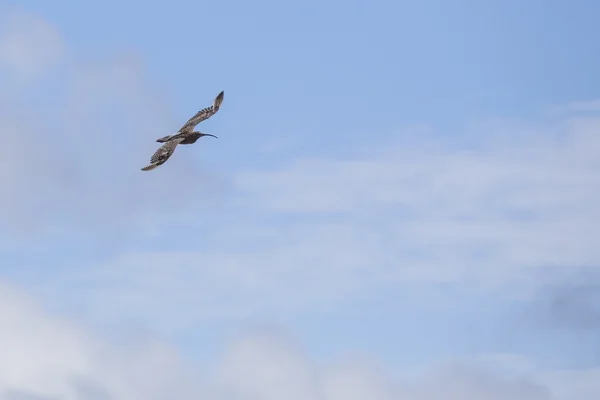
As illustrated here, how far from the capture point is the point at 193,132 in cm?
14488

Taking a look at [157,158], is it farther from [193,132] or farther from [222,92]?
[222,92]

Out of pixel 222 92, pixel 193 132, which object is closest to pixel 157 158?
pixel 193 132

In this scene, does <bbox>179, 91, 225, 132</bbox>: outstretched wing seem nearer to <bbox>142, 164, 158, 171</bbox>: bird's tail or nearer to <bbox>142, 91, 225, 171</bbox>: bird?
<bbox>142, 91, 225, 171</bbox>: bird

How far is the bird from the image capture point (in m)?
137

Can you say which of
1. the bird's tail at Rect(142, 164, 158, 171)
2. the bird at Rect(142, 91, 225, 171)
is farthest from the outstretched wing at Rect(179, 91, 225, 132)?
the bird's tail at Rect(142, 164, 158, 171)

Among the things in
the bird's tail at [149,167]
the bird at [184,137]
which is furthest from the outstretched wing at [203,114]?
the bird's tail at [149,167]

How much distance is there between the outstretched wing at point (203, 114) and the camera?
146250 millimetres

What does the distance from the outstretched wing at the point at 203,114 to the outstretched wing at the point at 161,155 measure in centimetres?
574

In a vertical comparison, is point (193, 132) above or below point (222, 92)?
below

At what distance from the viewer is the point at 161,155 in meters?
138

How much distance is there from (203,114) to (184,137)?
261 inches

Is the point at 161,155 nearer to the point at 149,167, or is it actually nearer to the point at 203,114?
the point at 149,167

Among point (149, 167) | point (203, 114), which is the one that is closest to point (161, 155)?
point (149, 167)

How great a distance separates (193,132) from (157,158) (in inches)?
340
